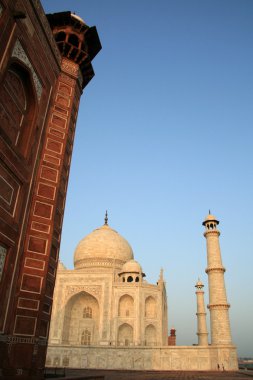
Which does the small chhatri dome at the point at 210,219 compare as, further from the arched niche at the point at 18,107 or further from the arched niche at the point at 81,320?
the arched niche at the point at 18,107

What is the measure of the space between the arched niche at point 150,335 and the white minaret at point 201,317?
468 cm

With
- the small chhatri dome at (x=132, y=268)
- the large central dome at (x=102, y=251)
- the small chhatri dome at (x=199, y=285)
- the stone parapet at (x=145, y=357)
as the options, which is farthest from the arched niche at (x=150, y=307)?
the large central dome at (x=102, y=251)

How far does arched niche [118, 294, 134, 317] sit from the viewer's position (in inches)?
1069

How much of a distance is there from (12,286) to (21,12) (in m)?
5.59

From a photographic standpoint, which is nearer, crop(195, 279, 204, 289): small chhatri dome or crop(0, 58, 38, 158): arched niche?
crop(0, 58, 38, 158): arched niche

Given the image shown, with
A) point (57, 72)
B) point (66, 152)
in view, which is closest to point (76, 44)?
point (57, 72)

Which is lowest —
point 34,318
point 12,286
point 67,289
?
point 34,318

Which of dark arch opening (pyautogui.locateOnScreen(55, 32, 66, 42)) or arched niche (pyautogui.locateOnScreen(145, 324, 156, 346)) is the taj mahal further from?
dark arch opening (pyautogui.locateOnScreen(55, 32, 66, 42))

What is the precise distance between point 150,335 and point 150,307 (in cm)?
214

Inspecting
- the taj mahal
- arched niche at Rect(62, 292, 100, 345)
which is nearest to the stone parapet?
the taj mahal

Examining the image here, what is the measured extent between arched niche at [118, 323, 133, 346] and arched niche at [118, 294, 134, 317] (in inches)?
32.5

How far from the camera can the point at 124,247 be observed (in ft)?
114

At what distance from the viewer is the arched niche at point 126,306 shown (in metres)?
27.2

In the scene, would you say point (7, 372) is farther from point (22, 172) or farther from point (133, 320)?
point (133, 320)
